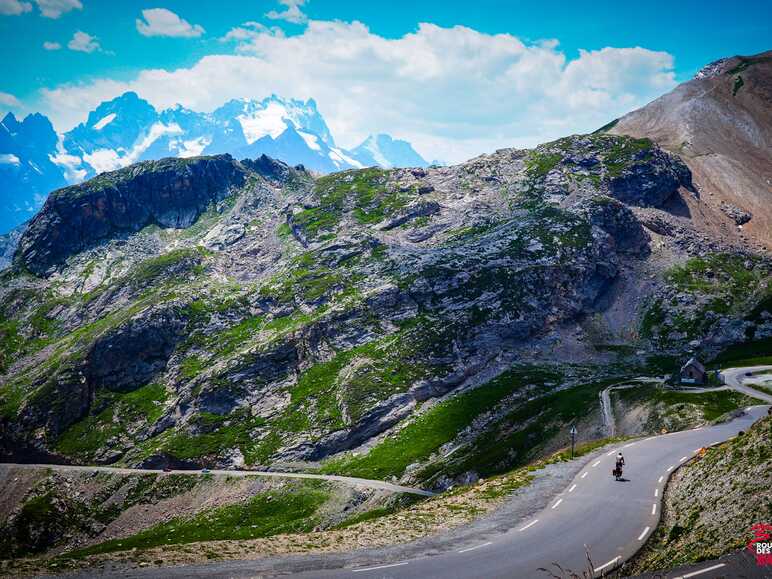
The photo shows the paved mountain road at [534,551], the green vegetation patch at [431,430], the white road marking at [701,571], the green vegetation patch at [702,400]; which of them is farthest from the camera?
the green vegetation patch at [431,430]

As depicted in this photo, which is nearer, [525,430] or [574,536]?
[574,536]

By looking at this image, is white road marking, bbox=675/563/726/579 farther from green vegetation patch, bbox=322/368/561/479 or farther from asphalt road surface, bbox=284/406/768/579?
green vegetation patch, bbox=322/368/561/479

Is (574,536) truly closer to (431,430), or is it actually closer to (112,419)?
(431,430)

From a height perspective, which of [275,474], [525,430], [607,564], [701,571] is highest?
[701,571]

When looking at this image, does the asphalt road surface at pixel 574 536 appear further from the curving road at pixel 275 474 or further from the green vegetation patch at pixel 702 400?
the curving road at pixel 275 474

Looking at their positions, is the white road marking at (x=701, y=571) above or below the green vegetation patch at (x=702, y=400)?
above

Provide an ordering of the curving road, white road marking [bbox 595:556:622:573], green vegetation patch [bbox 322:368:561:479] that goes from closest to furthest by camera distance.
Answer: white road marking [bbox 595:556:622:573] < the curving road < green vegetation patch [bbox 322:368:561:479]

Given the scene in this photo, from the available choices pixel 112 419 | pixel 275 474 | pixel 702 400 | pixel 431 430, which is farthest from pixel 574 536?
pixel 112 419

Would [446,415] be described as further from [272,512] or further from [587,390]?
[272,512]

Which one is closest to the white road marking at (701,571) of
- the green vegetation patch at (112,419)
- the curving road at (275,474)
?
the curving road at (275,474)

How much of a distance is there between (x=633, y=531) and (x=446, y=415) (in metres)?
110

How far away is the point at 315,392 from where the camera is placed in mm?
166375

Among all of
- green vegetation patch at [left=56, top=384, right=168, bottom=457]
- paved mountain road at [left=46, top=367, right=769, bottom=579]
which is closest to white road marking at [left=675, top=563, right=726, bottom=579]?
paved mountain road at [left=46, top=367, right=769, bottom=579]

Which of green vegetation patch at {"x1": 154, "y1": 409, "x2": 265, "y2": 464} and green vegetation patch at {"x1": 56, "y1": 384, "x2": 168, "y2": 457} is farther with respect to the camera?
green vegetation patch at {"x1": 56, "y1": 384, "x2": 168, "y2": 457}
